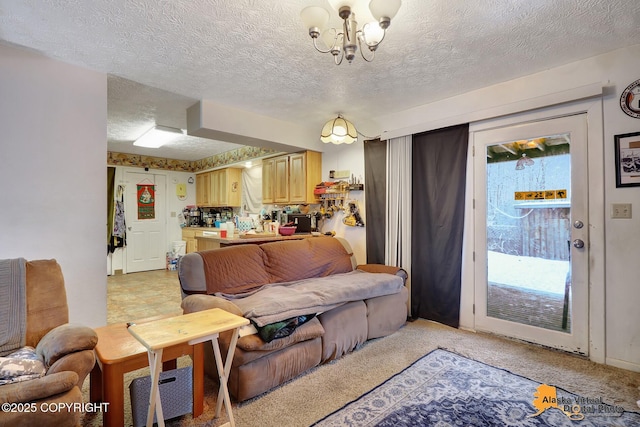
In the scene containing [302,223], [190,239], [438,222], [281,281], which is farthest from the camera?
[190,239]

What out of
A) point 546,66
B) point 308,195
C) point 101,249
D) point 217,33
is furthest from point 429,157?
point 101,249

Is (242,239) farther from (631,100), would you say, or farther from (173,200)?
(173,200)

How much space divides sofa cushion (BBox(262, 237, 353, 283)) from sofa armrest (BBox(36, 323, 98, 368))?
5.28 ft

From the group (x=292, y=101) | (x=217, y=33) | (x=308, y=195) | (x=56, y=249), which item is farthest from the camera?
(x=308, y=195)

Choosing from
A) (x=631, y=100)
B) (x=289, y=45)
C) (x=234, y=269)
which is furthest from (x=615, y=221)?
(x=234, y=269)

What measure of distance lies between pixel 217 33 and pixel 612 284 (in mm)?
3501

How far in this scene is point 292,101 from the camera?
10.8 ft

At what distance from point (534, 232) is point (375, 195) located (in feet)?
5.68

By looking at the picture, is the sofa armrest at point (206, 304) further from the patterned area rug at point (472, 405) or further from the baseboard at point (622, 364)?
the baseboard at point (622, 364)

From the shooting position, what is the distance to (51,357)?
1.51 m

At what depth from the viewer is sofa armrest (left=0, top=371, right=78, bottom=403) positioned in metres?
1.24

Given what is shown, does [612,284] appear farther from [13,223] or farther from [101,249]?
[13,223]

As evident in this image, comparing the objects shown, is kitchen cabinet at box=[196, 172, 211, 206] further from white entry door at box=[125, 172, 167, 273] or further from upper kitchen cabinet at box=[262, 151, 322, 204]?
upper kitchen cabinet at box=[262, 151, 322, 204]

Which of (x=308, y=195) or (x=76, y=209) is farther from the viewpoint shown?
(x=308, y=195)
